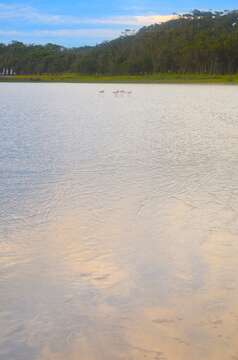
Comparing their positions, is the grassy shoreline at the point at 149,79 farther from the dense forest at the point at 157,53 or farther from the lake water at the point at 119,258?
the lake water at the point at 119,258

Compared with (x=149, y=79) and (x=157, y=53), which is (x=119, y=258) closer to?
(x=149, y=79)

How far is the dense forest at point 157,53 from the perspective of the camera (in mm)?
101812

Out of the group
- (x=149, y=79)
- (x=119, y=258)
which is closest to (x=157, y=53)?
(x=149, y=79)

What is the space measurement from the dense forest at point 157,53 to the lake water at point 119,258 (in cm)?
8851

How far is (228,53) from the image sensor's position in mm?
99438

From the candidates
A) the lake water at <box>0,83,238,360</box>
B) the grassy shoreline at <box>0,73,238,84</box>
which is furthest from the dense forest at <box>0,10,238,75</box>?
the lake water at <box>0,83,238,360</box>

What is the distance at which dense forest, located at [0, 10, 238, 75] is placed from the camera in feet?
334

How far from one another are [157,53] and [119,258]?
359ft

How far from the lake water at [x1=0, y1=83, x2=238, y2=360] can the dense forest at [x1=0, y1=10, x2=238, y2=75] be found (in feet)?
290

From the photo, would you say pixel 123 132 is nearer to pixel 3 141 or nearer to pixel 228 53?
pixel 3 141

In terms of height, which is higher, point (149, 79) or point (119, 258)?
point (149, 79)

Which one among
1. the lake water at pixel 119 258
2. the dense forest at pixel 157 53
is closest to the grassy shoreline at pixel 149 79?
the dense forest at pixel 157 53

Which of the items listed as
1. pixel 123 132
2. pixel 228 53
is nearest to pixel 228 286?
pixel 123 132

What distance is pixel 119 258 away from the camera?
754 cm
